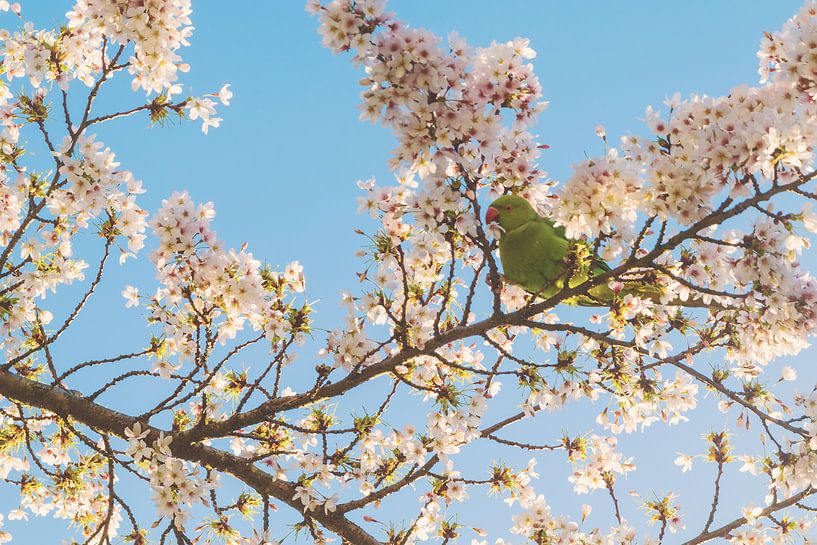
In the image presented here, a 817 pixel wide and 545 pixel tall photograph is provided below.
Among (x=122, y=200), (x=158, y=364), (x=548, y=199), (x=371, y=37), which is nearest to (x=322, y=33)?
(x=371, y=37)

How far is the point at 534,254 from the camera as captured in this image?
639cm

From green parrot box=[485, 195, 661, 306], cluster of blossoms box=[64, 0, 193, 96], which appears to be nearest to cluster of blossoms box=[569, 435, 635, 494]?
green parrot box=[485, 195, 661, 306]

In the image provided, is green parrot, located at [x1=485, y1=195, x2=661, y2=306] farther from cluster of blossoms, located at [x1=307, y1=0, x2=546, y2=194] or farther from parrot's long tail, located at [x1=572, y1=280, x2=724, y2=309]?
cluster of blossoms, located at [x1=307, y1=0, x2=546, y2=194]

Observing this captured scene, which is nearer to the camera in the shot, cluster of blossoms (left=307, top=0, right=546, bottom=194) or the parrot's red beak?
cluster of blossoms (left=307, top=0, right=546, bottom=194)

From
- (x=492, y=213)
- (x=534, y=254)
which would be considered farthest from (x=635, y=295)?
(x=492, y=213)

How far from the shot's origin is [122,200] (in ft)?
21.3

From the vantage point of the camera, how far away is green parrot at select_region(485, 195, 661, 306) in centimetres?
613

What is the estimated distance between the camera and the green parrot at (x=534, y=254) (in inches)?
241

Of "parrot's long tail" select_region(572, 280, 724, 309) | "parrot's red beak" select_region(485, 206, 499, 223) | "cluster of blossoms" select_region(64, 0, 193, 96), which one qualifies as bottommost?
"parrot's long tail" select_region(572, 280, 724, 309)

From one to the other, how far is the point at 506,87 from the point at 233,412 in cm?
391

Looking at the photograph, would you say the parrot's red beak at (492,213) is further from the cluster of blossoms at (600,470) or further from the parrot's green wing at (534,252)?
the cluster of blossoms at (600,470)

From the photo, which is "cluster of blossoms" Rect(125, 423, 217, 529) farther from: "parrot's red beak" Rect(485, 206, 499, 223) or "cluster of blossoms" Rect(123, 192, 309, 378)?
"parrot's red beak" Rect(485, 206, 499, 223)

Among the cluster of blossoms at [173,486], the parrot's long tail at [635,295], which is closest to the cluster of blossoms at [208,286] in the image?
the cluster of blossoms at [173,486]

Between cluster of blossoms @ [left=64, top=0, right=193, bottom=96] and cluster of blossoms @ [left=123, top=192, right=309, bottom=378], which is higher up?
cluster of blossoms @ [left=64, top=0, right=193, bottom=96]
